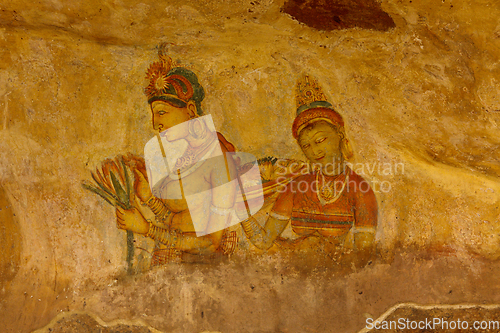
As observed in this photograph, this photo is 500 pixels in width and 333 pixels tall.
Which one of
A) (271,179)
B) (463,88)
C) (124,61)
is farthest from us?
(271,179)

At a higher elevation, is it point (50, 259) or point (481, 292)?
point (50, 259)

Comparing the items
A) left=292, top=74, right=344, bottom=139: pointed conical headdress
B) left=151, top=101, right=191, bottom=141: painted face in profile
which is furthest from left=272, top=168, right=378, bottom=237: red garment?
left=151, top=101, right=191, bottom=141: painted face in profile

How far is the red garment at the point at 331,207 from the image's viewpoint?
4.21 m

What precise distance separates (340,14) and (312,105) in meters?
0.94

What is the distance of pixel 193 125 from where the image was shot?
416 cm

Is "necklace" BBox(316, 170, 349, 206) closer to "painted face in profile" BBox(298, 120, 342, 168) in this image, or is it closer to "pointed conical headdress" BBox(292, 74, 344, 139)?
"painted face in profile" BBox(298, 120, 342, 168)

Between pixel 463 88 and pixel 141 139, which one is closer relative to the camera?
pixel 463 88

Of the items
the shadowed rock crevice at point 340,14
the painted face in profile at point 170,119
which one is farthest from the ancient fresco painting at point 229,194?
the shadowed rock crevice at point 340,14

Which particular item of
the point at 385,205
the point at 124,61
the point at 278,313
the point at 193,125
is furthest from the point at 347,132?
the point at 124,61

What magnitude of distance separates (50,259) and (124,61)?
2305mm

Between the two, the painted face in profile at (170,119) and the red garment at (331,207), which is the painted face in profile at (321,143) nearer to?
the red garment at (331,207)

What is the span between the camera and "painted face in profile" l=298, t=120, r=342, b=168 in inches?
163

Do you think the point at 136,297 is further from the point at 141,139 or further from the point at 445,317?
the point at 445,317

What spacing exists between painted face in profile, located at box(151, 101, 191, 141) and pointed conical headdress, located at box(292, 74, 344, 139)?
1.21 m
